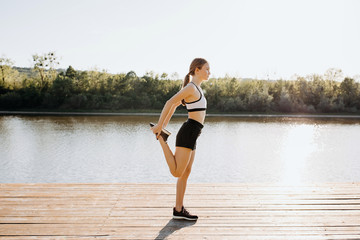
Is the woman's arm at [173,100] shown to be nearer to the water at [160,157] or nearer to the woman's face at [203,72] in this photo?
the woman's face at [203,72]

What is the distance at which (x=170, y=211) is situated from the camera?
271 cm

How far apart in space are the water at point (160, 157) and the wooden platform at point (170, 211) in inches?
140

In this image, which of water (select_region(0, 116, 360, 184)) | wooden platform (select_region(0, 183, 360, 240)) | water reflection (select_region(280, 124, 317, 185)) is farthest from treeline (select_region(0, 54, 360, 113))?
wooden platform (select_region(0, 183, 360, 240))

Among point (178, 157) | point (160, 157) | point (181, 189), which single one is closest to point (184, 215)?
point (181, 189)

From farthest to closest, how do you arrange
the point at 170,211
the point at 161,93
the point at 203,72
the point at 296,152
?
the point at 161,93
the point at 296,152
the point at 170,211
the point at 203,72

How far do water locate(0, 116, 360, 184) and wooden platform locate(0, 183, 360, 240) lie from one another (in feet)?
11.6

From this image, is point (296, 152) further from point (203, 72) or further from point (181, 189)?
point (203, 72)

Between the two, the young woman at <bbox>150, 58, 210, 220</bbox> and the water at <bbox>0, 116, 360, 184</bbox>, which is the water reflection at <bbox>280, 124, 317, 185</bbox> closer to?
the water at <bbox>0, 116, 360, 184</bbox>

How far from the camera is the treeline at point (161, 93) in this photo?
24.5 metres

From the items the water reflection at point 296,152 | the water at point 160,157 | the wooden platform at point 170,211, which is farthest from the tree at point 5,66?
the wooden platform at point 170,211

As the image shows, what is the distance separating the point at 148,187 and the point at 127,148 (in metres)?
6.67

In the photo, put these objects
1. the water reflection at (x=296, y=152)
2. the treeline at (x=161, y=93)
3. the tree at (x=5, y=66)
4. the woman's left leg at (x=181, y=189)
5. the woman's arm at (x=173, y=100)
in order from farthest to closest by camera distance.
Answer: the tree at (x=5, y=66) < the treeline at (x=161, y=93) < the water reflection at (x=296, y=152) < the woman's left leg at (x=181, y=189) < the woman's arm at (x=173, y=100)

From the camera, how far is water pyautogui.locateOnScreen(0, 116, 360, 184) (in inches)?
280

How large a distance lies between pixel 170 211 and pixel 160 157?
6162 mm
